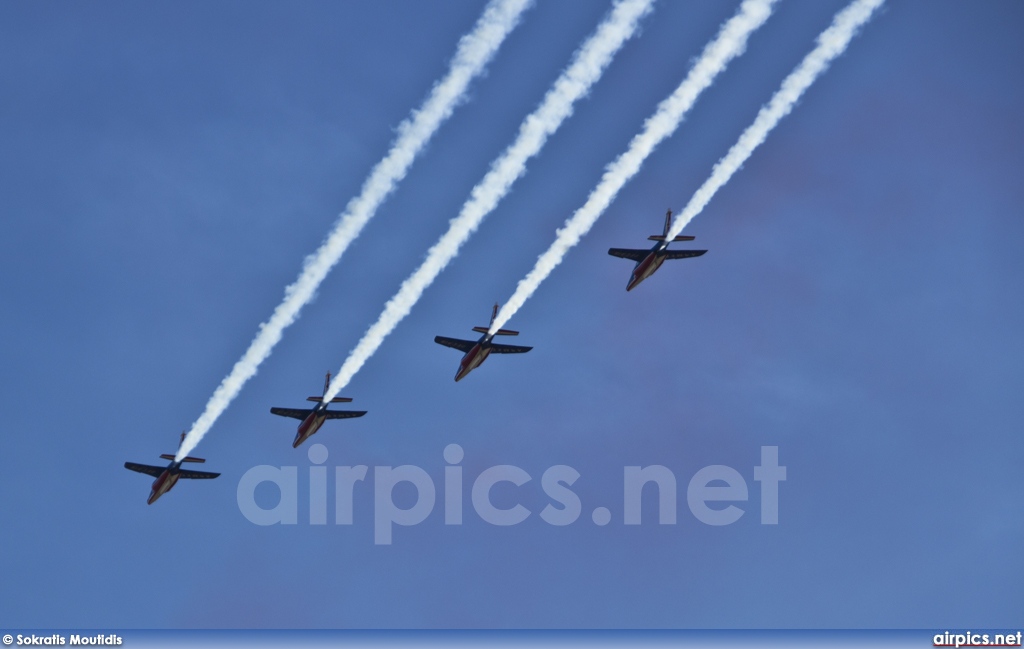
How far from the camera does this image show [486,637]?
2630 inches

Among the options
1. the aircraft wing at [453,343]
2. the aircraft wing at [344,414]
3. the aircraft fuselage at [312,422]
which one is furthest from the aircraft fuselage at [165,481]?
the aircraft wing at [453,343]

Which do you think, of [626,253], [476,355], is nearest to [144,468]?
[476,355]

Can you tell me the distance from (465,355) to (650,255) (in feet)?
37.2

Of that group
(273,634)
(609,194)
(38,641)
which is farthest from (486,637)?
(609,194)

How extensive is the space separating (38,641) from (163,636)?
10.3 m

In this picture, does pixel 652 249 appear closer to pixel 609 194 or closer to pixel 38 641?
pixel 609 194

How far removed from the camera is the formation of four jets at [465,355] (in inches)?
2194

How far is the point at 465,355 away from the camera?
58.5 metres

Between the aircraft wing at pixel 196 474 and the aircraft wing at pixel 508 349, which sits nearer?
the aircraft wing at pixel 508 349

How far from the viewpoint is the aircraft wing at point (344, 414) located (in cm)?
6341

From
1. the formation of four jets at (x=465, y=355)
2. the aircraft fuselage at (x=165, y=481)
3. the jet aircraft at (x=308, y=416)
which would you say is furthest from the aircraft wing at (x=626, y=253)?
the aircraft fuselage at (x=165, y=481)

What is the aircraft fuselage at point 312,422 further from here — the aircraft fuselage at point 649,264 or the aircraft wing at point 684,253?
the aircraft wing at point 684,253

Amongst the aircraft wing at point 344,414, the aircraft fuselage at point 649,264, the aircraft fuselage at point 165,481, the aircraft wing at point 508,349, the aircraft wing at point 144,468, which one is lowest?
the aircraft fuselage at point 165,481

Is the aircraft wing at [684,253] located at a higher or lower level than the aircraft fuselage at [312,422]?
higher
